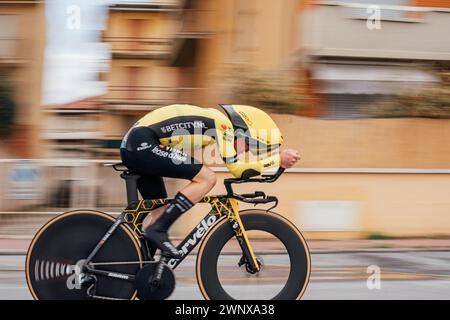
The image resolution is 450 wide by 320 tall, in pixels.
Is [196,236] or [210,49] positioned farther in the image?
[210,49]

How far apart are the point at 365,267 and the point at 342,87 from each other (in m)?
6.08

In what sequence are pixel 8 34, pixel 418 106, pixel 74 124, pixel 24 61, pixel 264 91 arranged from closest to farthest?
pixel 264 91 < pixel 418 106 < pixel 8 34 < pixel 24 61 < pixel 74 124

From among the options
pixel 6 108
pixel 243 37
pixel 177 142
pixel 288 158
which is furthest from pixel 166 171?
pixel 6 108

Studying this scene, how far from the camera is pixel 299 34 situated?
45.9 ft

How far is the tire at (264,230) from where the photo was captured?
5.02 m

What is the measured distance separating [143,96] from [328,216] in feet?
46.3

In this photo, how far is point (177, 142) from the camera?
16.7ft

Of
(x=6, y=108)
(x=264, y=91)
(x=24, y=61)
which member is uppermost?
(x=24, y=61)

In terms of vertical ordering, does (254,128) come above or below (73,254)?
above

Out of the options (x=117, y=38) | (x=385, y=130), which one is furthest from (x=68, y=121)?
(x=385, y=130)

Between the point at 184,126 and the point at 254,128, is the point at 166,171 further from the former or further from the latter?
the point at 254,128

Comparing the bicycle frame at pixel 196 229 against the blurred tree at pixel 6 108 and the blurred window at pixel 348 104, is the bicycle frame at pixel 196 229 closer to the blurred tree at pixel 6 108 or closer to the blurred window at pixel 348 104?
the blurred window at pixel 348 104

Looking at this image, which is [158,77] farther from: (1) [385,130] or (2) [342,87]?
(1) [385,130]

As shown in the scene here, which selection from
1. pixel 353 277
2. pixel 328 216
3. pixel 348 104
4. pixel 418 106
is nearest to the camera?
pixel 353 277
